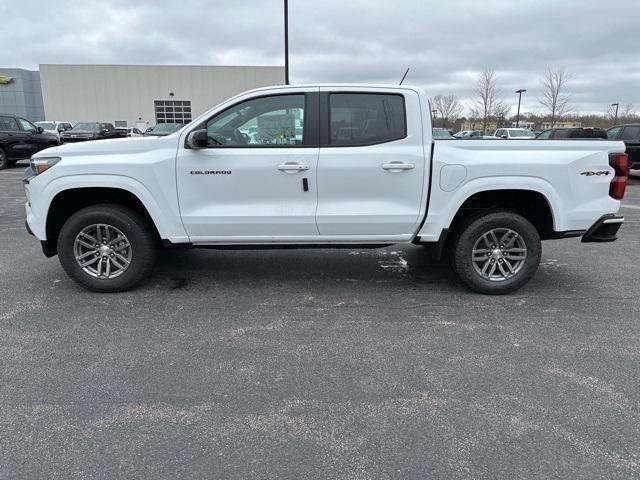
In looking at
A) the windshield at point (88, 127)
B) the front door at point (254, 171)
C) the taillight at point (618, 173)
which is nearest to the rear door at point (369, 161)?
the front door at point (254, 171)

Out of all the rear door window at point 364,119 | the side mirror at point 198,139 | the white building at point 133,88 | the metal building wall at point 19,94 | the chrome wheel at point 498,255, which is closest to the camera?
the side mirror at point 198,139

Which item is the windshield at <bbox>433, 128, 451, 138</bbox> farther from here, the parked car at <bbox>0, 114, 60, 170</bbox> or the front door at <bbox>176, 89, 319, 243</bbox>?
the parked car at <bbox>0, 114, 60, 170</bbox>

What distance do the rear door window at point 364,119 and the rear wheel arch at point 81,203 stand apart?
1.99 meters

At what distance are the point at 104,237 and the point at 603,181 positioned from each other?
4848 mm

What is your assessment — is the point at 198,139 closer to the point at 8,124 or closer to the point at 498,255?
the point at 498,255

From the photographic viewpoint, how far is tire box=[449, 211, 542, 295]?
4.75m

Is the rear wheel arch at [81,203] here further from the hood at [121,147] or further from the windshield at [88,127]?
the windshield at [88,127]

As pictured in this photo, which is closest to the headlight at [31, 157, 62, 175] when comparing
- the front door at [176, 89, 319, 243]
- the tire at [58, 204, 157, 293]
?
the tire at [58, 204, 157, 293]

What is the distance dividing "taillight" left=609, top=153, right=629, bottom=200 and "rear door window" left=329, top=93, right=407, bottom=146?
2.03 metres

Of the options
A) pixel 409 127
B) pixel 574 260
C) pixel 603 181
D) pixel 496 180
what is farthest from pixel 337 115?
pixel 574 260

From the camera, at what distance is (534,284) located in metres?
5.26

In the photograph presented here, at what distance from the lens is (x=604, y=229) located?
4.76 meters

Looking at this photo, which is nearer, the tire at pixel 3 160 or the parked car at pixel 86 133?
the tire at pixel 3 160

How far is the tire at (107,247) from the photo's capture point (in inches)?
184
